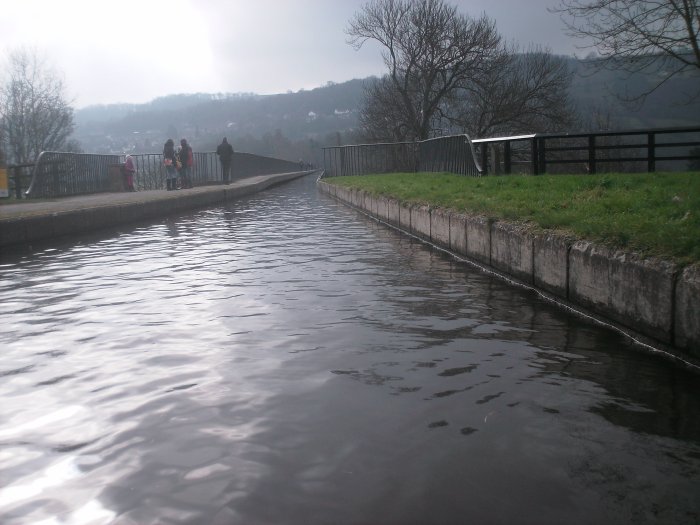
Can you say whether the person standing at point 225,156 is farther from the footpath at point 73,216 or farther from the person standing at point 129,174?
the footpath at point 73,216

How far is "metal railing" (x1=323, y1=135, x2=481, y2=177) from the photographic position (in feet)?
65.1

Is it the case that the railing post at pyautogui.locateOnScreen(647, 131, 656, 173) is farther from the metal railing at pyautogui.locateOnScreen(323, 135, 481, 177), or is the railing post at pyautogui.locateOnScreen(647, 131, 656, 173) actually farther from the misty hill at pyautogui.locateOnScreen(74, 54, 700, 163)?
the misty hill at pyautogui.locateOnScreen(74, 54, 700, 163)

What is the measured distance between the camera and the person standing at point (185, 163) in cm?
2942

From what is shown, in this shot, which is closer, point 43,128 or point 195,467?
point 195,467

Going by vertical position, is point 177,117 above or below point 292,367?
above

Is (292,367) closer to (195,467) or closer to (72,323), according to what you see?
(195,467)

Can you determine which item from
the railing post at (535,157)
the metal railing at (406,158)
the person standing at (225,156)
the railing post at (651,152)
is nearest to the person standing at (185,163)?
the person standing at (225,156)

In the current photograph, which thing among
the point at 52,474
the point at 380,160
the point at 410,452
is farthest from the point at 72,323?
the point at 380,160

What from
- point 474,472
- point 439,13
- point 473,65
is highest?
point 439,13

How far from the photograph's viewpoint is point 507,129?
40.8 meters

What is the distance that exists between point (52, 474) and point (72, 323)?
3154 mm

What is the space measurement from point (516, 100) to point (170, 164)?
20.2m

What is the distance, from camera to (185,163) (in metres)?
29.6

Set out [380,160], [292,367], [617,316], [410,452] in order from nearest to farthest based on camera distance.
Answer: [410,452], [292,367], [617,316], [380,160]
